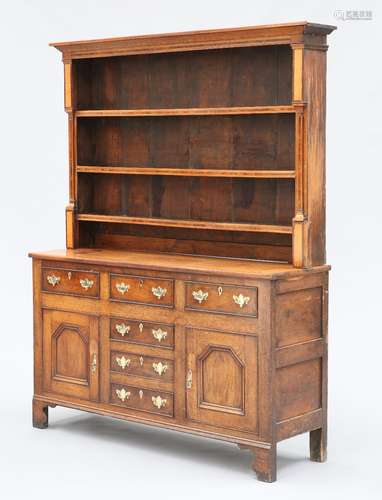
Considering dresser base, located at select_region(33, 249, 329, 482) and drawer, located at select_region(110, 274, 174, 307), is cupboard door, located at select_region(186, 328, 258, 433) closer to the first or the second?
dresser base, located at select_region(33, 249, 329, 482)

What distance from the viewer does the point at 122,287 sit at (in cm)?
648

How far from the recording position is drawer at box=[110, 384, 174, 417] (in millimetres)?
6301

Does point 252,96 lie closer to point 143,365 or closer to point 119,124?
point 119,124

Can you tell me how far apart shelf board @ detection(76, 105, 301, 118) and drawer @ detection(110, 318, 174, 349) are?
1.14 meters

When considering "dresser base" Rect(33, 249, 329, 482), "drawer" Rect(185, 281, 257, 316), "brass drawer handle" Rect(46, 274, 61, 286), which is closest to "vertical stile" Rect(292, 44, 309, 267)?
"dresser base" Rect(33, 249, 329, 482)

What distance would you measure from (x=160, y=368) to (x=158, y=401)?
6.9 inches

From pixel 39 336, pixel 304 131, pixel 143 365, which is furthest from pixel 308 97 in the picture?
pixel 39 336

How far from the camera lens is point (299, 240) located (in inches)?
239

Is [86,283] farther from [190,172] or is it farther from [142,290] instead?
[190,172]

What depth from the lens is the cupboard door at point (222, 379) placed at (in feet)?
19.4

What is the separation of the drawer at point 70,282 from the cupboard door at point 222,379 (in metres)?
0.72

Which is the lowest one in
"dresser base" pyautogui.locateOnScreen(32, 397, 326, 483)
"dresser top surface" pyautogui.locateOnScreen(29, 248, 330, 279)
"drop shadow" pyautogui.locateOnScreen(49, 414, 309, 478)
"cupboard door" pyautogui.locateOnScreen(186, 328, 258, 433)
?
"drop shadow" pyautogui.locateOnScreen(49, 414, 309, 478)

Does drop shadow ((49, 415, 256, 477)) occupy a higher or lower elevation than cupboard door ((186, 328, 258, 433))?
lower

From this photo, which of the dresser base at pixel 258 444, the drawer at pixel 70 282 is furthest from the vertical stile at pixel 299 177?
the drawer at pixel 70 282
